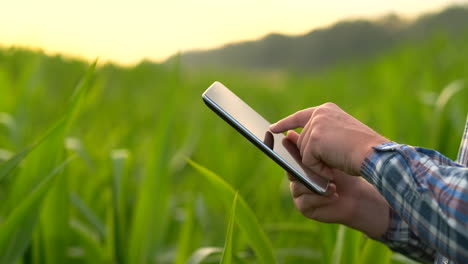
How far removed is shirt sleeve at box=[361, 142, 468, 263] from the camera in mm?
507

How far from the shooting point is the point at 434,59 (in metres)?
4.32

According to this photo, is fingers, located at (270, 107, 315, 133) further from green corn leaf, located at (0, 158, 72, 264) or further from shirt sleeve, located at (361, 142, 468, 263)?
green corn leaf, located at (0, 158, 72, 264)

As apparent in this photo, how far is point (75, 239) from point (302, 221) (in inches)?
22.7

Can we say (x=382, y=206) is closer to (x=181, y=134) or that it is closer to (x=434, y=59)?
(x=181, y=134)

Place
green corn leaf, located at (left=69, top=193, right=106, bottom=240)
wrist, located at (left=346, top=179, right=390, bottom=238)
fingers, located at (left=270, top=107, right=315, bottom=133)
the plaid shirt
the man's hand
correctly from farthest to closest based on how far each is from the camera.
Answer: green corn leaf, located at (left=69, top=193, right=106, bottom=240) → wrist, located at (left=346, top=179, right=390, bottom=238) → fingers, located at (left=270, top=107, right=315, bottom=133) → the man's hand → the plaid shirt

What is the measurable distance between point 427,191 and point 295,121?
0.23 meters

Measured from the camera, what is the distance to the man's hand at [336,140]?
0.61 meters

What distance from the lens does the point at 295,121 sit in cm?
73

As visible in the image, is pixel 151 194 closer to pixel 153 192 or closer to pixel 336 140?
pixel 153 192

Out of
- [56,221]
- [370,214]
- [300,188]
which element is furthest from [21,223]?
[370,214]

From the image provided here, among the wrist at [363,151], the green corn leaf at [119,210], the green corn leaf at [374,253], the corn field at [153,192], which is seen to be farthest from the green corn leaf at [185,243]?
the wrist at [363,151]

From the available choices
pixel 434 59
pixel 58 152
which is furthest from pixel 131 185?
pixel 434 59

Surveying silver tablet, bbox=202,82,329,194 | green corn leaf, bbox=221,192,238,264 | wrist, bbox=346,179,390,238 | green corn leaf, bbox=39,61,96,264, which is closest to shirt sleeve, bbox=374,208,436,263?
wrist, bbox=346,179,390,238

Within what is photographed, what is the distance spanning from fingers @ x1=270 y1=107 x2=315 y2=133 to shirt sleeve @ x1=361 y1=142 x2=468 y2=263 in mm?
144
